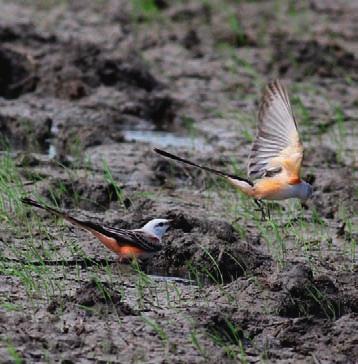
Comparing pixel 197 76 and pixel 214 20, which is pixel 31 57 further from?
pixel 214 20

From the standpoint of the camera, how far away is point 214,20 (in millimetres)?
16812

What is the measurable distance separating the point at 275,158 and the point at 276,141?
14 centimetres

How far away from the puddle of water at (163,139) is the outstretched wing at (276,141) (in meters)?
2.64

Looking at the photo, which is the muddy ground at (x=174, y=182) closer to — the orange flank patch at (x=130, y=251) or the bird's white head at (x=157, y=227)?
the orange flank patch at (x=130, y=251)

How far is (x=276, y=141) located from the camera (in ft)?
29.9

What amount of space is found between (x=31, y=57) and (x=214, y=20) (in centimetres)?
383

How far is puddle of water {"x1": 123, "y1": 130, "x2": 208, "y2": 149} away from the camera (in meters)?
12.0

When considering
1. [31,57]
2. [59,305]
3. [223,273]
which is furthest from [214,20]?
[59,305]

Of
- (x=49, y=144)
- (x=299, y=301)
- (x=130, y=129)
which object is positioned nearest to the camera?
(x=299, y=301)

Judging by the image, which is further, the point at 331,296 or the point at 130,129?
the point at 130,129

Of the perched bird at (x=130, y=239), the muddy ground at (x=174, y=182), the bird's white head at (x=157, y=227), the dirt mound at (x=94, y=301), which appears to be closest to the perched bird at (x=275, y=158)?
the muddy ground at (x=174, y=182)

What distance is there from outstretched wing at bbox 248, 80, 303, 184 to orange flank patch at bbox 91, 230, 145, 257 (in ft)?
4.59

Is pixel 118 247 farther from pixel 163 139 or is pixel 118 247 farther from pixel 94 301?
pixel 163 139

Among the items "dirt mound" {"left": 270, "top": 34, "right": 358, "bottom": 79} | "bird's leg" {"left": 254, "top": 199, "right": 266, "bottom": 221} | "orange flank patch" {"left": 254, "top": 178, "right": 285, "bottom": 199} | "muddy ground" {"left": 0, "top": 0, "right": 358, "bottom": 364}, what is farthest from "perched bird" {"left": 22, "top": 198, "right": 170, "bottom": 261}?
"dirt mound" {"left": 270, "top": 34, "right": 358, "bottom": 79}
